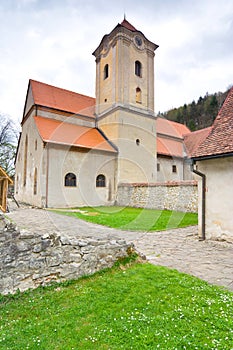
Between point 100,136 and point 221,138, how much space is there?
560 inches

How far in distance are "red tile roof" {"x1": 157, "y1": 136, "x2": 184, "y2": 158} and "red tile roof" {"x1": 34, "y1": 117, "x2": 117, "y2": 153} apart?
6786mm

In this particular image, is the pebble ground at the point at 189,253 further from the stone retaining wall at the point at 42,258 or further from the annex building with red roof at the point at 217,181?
the annex building with red roof at the point at 217,181

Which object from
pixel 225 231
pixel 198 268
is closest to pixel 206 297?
pixel 198 268

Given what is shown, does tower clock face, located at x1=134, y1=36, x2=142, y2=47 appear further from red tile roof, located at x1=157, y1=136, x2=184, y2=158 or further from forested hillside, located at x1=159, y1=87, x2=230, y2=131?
forested hillside, located at x1=159, y1=87, x2=230, y2=131

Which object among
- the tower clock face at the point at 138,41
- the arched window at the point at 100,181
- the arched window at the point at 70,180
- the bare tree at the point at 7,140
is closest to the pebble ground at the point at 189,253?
the arched window at the point at 70,180

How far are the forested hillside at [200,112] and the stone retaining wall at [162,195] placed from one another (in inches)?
1294

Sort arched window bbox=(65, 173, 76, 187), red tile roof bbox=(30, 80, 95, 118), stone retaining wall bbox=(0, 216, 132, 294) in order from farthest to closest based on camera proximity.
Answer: red tile roof bbox=(30, 80, 95, 118), arched window bbox=(65, 173, 76, 187), stone retaining wall bbox=(0, 216, 132, 294)

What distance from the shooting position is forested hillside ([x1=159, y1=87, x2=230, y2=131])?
144ft

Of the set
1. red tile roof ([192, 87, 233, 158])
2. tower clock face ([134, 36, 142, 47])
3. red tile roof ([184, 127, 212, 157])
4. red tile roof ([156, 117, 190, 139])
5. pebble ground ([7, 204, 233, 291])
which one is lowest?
pebble ground ([7, 204, 233, 291])

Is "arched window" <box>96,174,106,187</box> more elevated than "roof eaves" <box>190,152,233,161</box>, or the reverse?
"roof eaves" <box>190,152,233,161</box>

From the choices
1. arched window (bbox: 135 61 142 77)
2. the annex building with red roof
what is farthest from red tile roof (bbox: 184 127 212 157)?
the annex building with red roof

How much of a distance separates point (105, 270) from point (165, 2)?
29.6 feet

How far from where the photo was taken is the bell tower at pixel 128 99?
1958 cm

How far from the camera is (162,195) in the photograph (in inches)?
585
